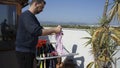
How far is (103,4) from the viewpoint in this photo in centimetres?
608

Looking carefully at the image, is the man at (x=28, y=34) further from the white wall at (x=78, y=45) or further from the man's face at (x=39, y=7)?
the white wall at (x=78, y=45)

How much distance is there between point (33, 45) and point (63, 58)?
5.80 feet

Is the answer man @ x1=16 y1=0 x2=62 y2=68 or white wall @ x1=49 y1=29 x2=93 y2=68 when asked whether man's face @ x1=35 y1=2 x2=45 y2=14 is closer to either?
man @ x1=16 y1=0 x2=62 y2=68

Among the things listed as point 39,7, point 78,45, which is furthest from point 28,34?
point 78,45

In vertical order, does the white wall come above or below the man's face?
below

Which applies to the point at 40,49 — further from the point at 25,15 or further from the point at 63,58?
the point at 25,15

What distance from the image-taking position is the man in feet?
12.8

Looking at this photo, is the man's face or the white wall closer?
the man's face

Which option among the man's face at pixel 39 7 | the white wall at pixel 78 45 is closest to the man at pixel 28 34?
the man's face at pixel 39 7

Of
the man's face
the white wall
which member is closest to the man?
the man's face

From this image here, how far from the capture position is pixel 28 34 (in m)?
3.95

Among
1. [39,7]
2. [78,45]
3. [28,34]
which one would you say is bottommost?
[78,45]

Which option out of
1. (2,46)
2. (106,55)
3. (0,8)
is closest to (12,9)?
(0,8)

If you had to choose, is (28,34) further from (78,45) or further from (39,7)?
(78,45)
